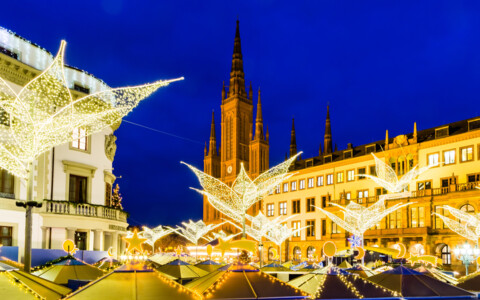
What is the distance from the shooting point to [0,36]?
74.5 ft

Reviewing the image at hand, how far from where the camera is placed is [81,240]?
27.8m

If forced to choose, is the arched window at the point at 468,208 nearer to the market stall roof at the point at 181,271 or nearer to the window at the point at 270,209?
the window at the point at 270,209

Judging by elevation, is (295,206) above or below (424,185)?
below

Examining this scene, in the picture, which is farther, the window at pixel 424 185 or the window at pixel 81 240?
the window at pixel 424 185

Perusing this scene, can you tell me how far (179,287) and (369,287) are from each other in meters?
5.86

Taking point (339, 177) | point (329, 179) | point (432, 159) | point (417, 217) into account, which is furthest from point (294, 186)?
point (432, 159)

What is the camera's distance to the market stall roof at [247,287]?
925 centimetres

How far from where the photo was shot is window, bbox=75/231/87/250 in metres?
27.6

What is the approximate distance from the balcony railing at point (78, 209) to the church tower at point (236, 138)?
73152 mm

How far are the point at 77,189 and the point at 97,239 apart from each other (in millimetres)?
3143

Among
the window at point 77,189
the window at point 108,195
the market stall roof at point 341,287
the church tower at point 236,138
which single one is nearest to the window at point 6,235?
the window at point 77,189

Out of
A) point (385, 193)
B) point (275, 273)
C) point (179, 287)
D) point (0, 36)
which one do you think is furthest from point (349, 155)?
point (179, 287)

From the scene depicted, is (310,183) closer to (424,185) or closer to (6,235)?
(424,185)

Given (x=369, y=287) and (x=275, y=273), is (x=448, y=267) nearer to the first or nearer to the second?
(x=275, y=273)
